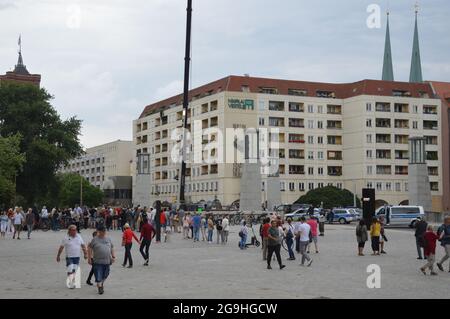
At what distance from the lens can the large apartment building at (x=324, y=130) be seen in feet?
331

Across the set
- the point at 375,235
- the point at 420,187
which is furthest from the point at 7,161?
the point at 420,187

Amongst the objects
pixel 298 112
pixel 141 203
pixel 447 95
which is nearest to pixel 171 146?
pixel 298 112

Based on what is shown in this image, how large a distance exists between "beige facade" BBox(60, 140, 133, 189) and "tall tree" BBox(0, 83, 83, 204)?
267 ft

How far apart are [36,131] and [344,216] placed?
30.4 meters

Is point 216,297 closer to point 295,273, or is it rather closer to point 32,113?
point 295,273

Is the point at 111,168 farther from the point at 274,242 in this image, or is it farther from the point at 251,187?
the point at 274,242

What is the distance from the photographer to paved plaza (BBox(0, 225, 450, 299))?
49.9 ft

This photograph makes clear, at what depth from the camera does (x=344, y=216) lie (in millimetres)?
64000

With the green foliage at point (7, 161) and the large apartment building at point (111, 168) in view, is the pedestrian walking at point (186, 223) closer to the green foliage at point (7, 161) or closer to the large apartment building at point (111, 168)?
the green foliage at point (7, 161)

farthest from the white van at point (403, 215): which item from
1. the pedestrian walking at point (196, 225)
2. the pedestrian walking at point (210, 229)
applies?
the pedestrian walking at point (210, 229)

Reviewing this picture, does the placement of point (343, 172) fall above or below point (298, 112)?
below

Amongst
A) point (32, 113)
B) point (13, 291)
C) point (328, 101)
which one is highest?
point (328, 101)

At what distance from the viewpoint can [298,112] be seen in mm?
104125

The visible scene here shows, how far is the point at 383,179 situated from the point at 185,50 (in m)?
60.9
